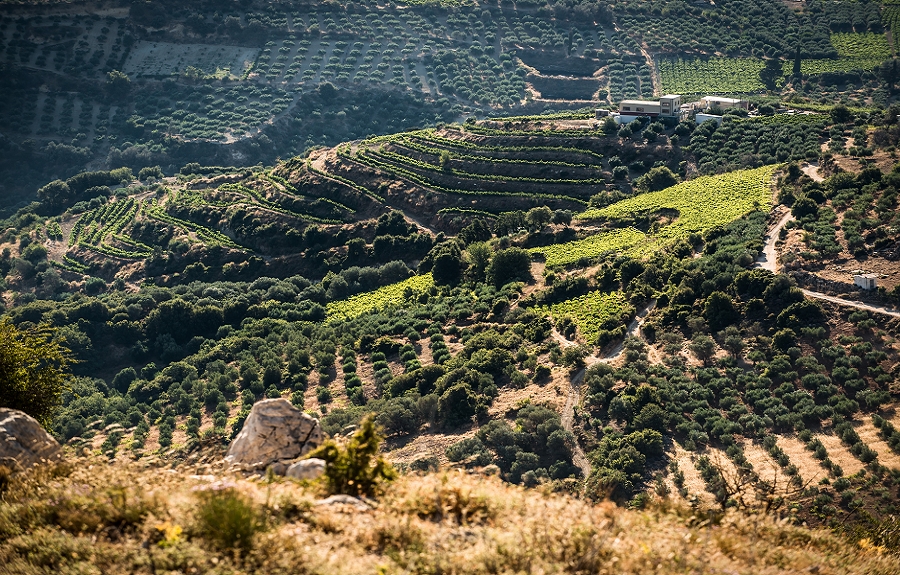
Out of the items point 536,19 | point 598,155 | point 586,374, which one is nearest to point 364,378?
point 586,374

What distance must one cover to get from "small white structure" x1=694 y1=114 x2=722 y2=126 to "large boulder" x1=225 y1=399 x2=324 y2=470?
75970 mm

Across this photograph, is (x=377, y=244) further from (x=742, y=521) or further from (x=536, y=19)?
(x=536, y=19)

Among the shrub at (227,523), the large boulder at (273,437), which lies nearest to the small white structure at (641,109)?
the large boulder at (273,437)

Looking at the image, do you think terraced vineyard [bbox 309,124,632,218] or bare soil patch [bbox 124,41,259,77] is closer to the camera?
terraced vineyard [bbox 309,124,632,218]

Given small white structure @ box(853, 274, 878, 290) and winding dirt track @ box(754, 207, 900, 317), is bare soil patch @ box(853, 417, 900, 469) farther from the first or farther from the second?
small white structure @ box(853, 274, 878, 290)

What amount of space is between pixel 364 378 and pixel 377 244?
25.4 meters

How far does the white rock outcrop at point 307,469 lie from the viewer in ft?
63.7

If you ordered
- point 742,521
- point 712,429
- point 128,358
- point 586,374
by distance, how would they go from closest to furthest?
point 742,521 < point 712,429 < point 586,374 < point 128,358

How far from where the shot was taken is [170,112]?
144125mm

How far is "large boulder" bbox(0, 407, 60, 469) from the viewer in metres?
19.7

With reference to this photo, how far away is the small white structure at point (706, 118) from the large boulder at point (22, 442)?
79.6 meters

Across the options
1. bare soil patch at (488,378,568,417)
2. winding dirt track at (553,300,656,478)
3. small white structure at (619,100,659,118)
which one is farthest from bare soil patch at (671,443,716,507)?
small white structure at (619,100,659,118)

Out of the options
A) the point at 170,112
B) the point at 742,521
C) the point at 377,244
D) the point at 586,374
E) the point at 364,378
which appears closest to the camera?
the point at 742,521

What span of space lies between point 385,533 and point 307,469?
3.83 meters
